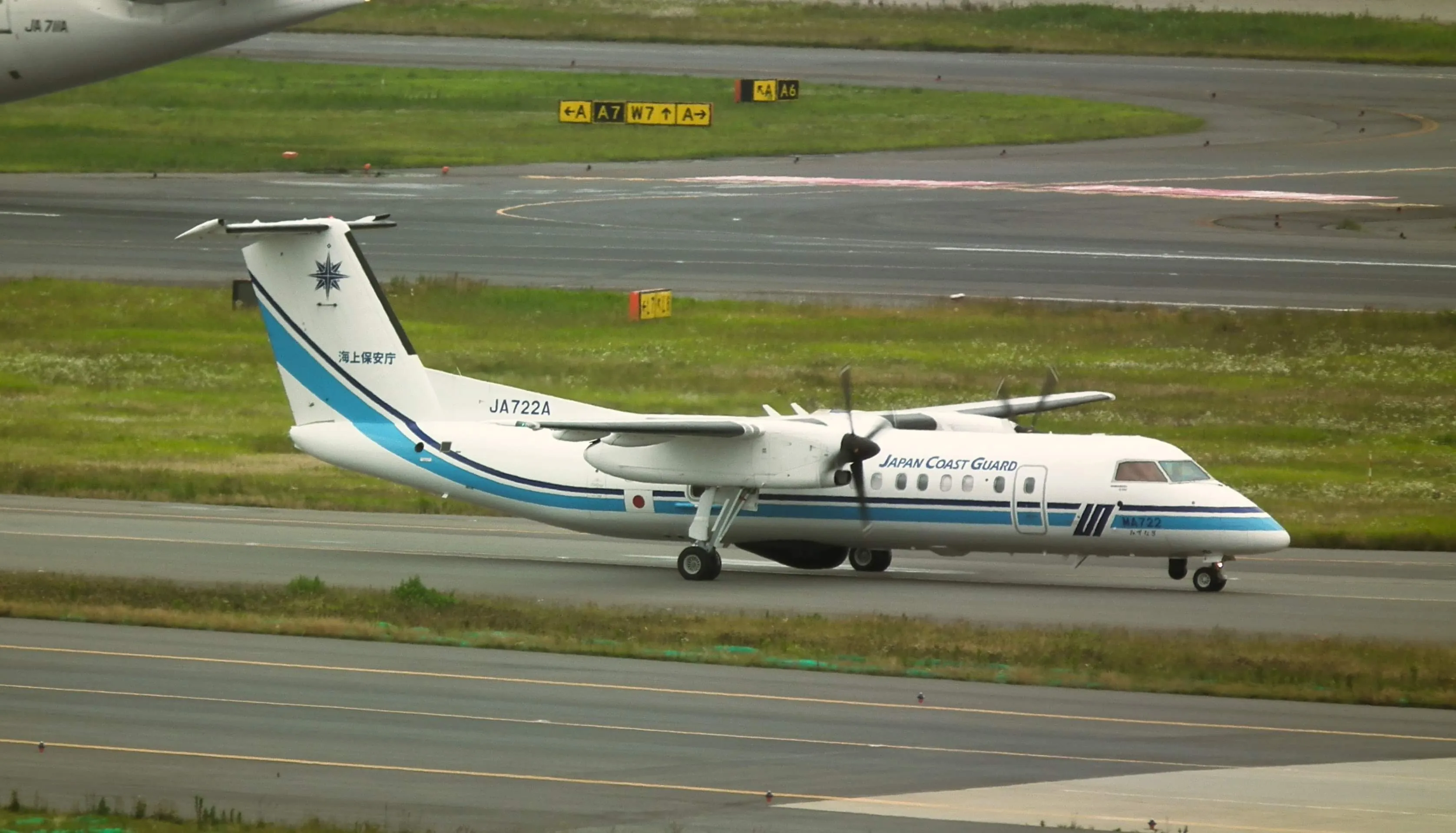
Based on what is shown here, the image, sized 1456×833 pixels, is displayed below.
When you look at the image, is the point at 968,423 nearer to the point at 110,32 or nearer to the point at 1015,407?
the point at 1015,407

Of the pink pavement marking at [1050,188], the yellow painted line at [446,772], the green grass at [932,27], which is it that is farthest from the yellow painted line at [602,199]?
the yellow painted line at [446,772]

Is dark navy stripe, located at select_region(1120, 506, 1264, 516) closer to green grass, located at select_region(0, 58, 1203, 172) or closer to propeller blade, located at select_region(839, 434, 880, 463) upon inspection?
propeller blade, located at select_region(839, 434, 880, 463)

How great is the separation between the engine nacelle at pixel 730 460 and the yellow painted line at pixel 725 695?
25.6ft

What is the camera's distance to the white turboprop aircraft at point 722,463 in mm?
26734

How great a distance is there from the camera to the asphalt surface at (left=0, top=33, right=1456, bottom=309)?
4956cm

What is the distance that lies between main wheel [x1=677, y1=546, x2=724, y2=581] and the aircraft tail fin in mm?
4790

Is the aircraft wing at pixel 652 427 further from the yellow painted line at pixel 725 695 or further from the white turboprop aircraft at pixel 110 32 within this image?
the white turboprop aircraft at pixel 110 32

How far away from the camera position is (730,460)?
27.8m

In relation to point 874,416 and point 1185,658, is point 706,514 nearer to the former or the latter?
point 874,416

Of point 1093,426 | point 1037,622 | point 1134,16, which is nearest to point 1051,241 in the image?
point 1093,426

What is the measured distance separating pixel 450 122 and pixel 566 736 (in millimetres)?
62021

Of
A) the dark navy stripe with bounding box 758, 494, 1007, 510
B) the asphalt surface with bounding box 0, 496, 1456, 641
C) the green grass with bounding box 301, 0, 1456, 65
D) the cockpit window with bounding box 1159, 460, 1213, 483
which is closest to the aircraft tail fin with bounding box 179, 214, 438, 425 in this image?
the asphalt surface with bounding box 0, 496, 1456, 641

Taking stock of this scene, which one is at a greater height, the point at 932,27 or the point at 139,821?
the point at 932,27

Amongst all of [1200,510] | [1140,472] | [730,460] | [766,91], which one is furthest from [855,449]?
[766,91]
